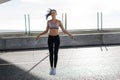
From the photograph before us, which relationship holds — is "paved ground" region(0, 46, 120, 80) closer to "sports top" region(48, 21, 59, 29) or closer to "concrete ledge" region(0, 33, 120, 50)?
"sports top" region(48, 21, 59, 29)

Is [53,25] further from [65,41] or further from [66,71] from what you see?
[65,41]

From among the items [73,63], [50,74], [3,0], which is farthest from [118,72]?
[3,0]

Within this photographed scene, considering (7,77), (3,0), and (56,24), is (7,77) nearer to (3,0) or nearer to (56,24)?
(56,24)

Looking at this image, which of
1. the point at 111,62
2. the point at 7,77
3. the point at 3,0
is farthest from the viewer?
the point at 3,0

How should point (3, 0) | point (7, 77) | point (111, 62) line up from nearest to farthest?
1. point (7, 77)
2. point (111, 62)
3. point (3, 0)

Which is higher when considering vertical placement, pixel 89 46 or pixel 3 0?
pixel 3 0

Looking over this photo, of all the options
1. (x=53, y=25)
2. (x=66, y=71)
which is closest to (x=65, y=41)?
(x=66, y=71)

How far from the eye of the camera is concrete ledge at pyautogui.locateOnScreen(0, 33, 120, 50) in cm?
2252

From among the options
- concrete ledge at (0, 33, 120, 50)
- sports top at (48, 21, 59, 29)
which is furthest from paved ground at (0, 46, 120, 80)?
concrete ledge at (0, 33, 120, 50)

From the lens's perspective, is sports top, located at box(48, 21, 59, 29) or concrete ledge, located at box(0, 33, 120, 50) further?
concrete ledge, located at box(0, 33, 120, 50)

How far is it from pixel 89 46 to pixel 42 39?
2.71 m

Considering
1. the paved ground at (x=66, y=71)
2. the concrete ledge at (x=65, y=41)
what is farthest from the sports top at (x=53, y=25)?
the concrete ledge at (x=65, y=41)

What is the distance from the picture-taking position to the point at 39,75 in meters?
11.3

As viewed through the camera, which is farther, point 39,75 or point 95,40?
point 95,40
